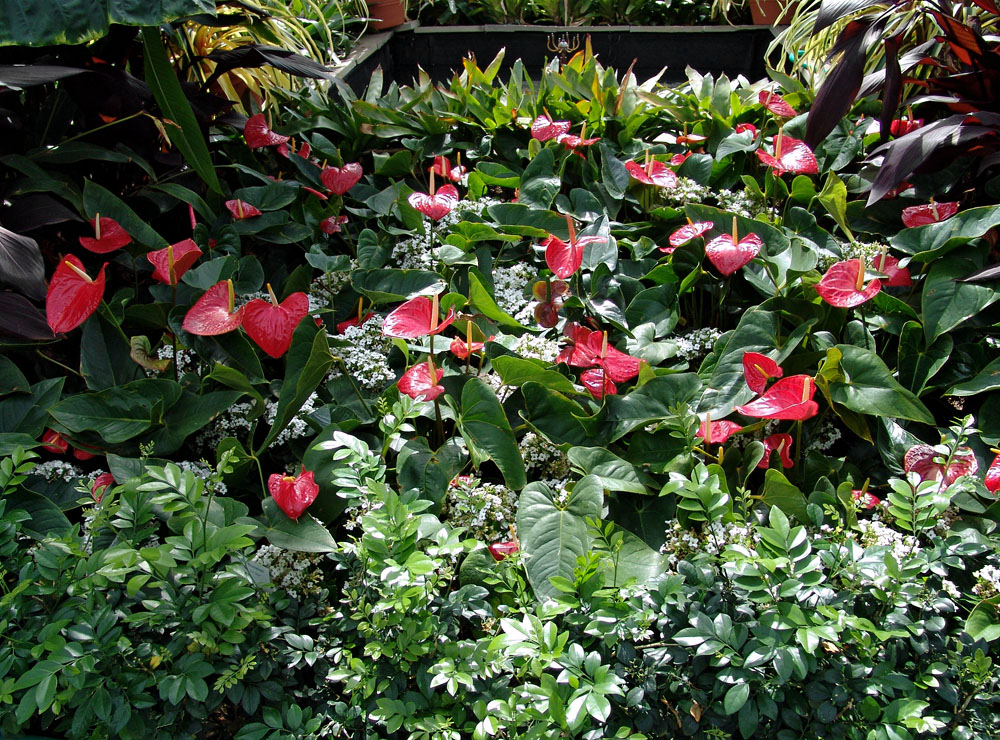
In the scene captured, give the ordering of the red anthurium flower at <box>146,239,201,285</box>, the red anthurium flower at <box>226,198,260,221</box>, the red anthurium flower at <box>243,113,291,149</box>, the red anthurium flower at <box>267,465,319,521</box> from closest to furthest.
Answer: the red anthurium flower at <box>267,465,319,521</box> < the red anthurium flower at <box>146,239,201,285</box> < the red anthurium flower at <box>226,198,260,221</box> < the red anthurium flower at <box>243,113,291,149</box>

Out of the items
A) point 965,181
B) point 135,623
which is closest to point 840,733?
point 135,623

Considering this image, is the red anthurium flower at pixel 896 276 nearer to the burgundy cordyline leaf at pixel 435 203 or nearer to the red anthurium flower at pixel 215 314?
the burgundy cordyline leaf at pixel 435 203

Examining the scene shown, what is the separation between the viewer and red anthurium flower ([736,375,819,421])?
117cm

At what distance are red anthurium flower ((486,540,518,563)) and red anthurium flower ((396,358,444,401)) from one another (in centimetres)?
26

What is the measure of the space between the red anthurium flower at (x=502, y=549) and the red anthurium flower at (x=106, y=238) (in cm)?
91

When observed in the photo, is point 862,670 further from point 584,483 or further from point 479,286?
point 479,286

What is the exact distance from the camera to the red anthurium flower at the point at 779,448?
1.27 meters

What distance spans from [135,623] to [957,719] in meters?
1.06

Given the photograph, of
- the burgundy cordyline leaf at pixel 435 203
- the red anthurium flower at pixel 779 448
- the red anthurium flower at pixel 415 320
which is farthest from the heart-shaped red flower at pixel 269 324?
the red anthurium flower at pixel 779 448

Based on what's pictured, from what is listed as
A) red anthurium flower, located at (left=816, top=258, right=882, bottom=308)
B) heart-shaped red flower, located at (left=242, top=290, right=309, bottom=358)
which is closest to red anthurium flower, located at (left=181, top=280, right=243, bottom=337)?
heart-shaped red flower, located at (left=242, top=290, right=309, bottom=358)

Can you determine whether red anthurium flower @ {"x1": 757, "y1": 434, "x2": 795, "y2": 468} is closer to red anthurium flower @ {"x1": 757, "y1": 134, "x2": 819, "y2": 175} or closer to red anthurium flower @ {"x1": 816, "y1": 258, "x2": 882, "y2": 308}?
red anthurium flower @ {"x1": 816, "y1": 258, "x2": 882, "y2": 308}

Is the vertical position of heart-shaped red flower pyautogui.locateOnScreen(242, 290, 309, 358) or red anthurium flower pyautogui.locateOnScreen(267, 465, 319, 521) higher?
heart-shaped red flower pyautogui.locateOnScreen(242, 290, 309, 358)

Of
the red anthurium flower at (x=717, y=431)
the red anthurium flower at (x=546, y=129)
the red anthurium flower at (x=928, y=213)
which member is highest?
the red anthurium flower at (x=546, y=129)

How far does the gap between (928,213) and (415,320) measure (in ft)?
3.77
